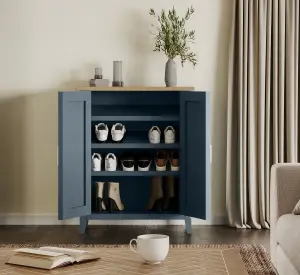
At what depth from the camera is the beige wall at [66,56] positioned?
225 inches

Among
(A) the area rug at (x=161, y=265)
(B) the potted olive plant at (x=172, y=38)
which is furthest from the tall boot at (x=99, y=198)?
(A) the area rug at (x=161, y=265)

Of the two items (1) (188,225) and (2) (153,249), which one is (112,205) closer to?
(1) (188,225)

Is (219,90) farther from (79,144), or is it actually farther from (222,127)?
(79,144)

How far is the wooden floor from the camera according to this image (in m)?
5.14

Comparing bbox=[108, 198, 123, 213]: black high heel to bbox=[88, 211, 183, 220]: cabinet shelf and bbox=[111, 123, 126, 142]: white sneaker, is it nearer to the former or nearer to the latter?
bbox=[88, 211, 183, 220]: cabinet shelf

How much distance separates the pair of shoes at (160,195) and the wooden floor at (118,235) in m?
0.18

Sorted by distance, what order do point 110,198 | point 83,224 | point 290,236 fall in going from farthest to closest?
1. point 110,198
2. point 83,224
3. point 290,236

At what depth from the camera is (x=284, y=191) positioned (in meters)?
3.75

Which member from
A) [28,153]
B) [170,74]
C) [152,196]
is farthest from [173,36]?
[28,153]

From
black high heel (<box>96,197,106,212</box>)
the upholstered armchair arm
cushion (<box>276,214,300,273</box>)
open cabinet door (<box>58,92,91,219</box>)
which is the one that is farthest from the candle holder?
cushion (<box>276,214,300,273</box>)

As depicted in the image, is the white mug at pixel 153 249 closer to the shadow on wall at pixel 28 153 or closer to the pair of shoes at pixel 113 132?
the pair of shoes at pixel 113 132

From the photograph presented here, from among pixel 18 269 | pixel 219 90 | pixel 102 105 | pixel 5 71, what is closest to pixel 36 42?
pixel 5 71

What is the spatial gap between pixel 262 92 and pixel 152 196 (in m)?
1.16

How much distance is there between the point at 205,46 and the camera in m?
5.73
